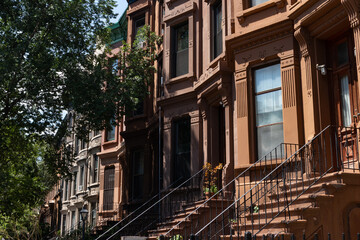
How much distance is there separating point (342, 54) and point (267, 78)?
2110mm

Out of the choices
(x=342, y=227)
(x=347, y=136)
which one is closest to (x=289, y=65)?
(x=347, y=136)

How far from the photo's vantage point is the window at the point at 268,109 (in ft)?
38.6

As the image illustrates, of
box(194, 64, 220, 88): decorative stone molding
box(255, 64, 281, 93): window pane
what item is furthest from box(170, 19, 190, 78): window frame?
box(255, 64, 281, 93): window pane

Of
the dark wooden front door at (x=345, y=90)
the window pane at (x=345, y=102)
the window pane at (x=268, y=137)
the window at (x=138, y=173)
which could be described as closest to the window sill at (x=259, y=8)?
the dark wooden front door at (x=345, y=90)

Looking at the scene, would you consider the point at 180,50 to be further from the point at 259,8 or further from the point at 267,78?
the point at 267,78

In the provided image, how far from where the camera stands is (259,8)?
12508 millimetres

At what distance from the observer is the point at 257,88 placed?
12406mm

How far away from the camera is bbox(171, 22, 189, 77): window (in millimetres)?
17234

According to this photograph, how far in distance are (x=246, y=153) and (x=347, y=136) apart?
2.83m

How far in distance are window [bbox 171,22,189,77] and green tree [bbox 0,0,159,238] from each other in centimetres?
254

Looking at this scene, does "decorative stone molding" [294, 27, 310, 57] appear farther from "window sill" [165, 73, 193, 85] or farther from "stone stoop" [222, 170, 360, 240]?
"window sill" [165, 73, 193, 85]

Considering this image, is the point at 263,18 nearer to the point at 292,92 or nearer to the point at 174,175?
the point at 292,92

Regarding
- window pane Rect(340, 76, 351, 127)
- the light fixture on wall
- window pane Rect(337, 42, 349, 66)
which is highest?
window pane Rect(337, 42, 349, 66)

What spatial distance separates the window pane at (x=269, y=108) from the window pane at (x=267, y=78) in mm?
199
